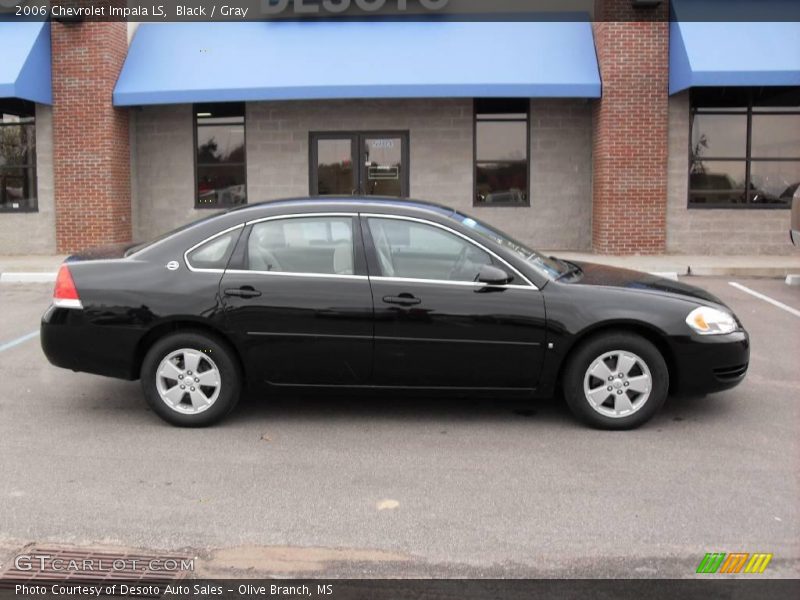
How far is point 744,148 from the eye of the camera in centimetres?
1475

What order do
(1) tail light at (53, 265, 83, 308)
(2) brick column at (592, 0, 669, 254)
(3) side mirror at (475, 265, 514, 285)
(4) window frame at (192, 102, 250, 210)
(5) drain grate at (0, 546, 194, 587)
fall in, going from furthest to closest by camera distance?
(4) window frame at (192, 102, 250, 210) → (2) brick column at (592, 0, 669, 254) → (1) tail light at (53, 265, 83, 308) → (3) side mirror at (475, 265, 514, 285) → (5) drain grate at (0, 546, 194, 587)

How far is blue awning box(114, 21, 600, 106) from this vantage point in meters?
14.0

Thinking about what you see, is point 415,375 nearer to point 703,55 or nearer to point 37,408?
point 37,408

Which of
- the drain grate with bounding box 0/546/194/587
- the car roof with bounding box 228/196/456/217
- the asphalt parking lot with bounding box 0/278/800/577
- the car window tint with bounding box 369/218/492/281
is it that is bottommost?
the drain grate with bounding box 0/546/194/587

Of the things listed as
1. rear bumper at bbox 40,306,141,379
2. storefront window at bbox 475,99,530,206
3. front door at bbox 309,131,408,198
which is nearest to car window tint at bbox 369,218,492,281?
rear bumper at bbox 40,306,141,379

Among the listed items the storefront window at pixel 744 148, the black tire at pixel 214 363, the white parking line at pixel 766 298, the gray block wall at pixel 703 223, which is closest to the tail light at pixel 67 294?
the black tire at pixel 214 363

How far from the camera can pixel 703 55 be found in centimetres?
1341

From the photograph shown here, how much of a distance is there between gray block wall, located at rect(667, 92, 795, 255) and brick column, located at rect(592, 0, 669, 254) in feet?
0.91

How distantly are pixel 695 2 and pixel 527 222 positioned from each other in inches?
184

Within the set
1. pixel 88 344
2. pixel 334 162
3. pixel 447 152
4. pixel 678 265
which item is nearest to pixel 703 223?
pixel 678 265

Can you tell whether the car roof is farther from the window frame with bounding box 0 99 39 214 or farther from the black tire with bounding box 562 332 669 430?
the window frame with bounding box 0 99 39 214

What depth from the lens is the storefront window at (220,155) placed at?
16.1 m

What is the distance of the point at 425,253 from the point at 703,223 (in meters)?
10.6

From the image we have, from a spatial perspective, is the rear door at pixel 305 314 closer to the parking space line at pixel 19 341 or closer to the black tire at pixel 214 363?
the black tire at pixel 214 363
